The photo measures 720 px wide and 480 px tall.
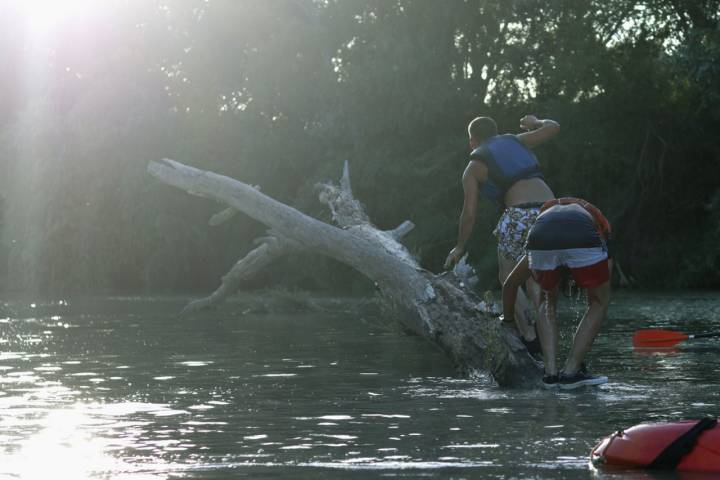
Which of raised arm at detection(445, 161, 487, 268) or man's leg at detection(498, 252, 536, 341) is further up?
raised arm at detection(445, 161, 487, 268)

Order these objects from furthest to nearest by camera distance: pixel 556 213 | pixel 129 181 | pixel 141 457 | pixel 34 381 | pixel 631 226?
1. pixel 129 181
2. pixel 631 226
3. pixel 34 381
4. pixel 556 213
5. pixel 141 457

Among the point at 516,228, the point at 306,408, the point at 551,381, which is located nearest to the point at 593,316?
the point at 551,381

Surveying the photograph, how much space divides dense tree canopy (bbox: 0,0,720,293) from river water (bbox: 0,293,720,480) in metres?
17.0

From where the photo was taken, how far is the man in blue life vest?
9.88m

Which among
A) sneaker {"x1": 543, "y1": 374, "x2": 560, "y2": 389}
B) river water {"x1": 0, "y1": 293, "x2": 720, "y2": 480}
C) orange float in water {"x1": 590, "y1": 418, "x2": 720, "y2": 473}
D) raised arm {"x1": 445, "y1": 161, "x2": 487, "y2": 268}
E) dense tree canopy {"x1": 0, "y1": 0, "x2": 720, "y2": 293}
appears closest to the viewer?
orange float in water {"x1": 590, "y1": 418, "x2": 720, "y2": 473}

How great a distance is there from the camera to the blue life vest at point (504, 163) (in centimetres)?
990

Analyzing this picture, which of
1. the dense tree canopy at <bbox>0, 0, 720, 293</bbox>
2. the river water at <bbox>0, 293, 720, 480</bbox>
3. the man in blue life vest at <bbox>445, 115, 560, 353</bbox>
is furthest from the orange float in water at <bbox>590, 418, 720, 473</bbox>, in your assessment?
the dense tree canopy at <bbox>0, 0, 720, 293</bbox>

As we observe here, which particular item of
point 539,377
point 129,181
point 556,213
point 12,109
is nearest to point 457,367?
point 539,377

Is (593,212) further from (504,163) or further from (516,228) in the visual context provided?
(504,163)

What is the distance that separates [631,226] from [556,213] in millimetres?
24219

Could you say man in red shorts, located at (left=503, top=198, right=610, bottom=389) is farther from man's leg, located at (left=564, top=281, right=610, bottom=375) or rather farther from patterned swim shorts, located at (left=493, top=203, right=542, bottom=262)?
patterned swim shorts, located at (left=493, top=203, right=542, bottom=262)

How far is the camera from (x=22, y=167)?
1405 inches

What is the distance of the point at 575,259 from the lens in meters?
8.94

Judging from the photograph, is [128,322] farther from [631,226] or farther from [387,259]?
[631,226]
